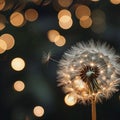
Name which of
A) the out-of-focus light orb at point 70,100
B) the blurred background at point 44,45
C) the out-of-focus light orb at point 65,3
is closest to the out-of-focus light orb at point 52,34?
the blurred background at point 44,45

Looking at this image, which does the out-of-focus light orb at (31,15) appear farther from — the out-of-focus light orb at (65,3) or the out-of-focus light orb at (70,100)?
the out-of-focus light orb at (70,100)

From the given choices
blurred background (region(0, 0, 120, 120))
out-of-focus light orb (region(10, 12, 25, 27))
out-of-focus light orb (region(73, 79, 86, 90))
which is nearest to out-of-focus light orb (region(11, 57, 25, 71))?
blurred background (region(0, 0, 120, 120))

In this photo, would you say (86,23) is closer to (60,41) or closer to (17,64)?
(60,41)

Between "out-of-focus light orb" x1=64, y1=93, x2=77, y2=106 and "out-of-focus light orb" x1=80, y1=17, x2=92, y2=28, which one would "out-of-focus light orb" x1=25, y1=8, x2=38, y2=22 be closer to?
"out-of-focus light orb" x1=80, y1=17, x2=92, y2=28

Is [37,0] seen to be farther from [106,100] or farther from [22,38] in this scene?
[106,100]

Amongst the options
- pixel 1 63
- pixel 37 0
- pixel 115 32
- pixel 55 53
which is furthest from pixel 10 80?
pixel 115 32

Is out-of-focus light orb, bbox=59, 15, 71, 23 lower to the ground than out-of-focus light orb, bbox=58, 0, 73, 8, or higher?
lower
